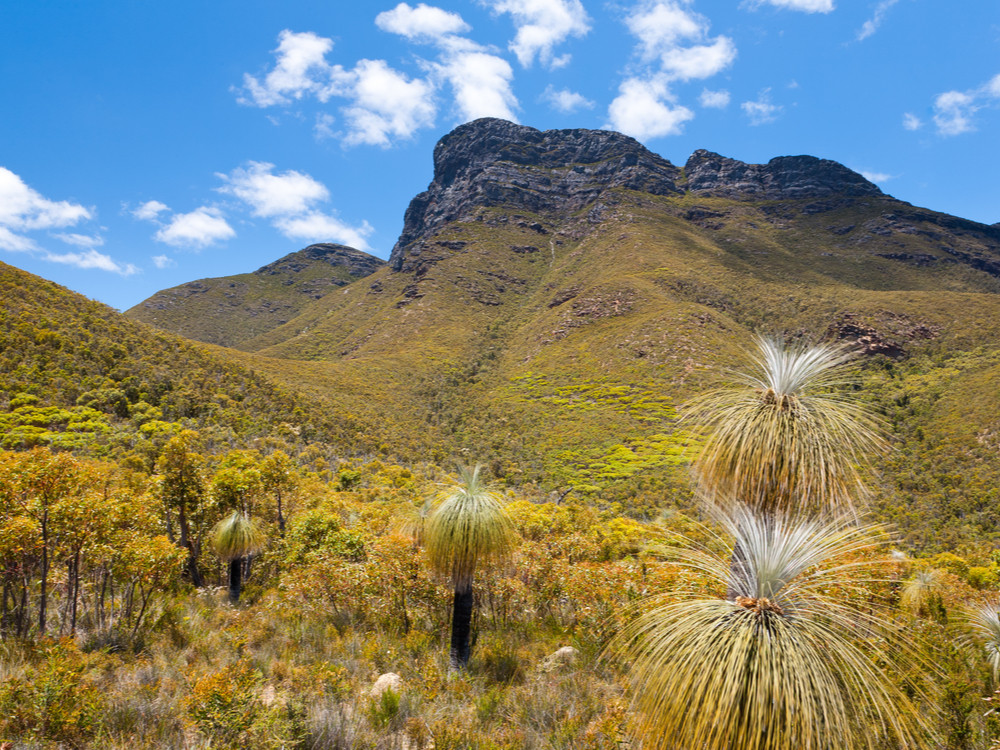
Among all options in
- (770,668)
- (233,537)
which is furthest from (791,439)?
(233,537)

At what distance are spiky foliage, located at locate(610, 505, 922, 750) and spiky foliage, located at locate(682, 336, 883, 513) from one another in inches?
57.2

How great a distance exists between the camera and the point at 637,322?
198 feet

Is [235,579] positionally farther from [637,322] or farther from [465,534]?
[637,322]

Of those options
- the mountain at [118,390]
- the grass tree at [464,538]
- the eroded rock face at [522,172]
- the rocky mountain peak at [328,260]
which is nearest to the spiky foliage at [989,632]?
the grass tree at [464,538]

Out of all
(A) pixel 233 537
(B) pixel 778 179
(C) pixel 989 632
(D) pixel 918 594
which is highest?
(B) pixel 778 179

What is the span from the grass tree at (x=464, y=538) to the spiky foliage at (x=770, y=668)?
397 centimetres

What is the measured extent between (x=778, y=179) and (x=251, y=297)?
185m

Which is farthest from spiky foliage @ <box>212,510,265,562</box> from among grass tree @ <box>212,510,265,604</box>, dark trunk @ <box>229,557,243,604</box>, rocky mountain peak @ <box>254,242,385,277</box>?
rocky mountain peak @ <box>254,242,385,277</box>

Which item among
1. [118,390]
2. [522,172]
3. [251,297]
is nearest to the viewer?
[118,390]

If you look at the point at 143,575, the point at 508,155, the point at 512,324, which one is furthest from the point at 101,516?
the point at 508,155

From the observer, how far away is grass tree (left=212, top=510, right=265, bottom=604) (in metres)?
10.8

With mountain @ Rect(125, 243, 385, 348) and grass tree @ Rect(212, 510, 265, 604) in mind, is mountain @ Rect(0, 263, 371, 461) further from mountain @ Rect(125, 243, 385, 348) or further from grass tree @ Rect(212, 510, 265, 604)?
mountain @ Rect(125, 243, 385, 348)

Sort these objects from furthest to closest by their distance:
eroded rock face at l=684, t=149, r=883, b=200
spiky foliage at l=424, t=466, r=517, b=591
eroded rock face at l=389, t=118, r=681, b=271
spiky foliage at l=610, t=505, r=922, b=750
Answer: eroded rock face at l=684, t=149, r=883, b=200 < eroded rock face at l=389, t=118, r=681, b=271 < spiky foliage at l=424, t=466, r=517, b=591 < spiky foliage at l=610, t=505, r=922, b=750

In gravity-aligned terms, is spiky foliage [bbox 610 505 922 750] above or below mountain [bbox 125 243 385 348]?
below
